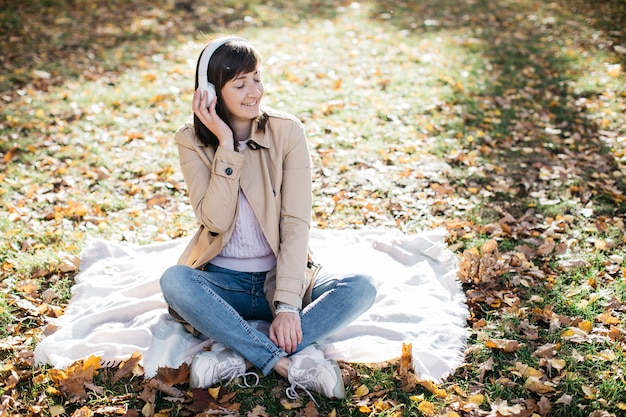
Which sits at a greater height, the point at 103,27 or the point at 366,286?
the point at 103,27

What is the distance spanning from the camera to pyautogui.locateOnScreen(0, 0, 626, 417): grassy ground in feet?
9.87

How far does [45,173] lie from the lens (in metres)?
5.32

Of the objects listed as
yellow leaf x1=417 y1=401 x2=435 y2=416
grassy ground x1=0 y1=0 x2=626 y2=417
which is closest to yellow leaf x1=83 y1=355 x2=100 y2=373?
grassy ground x1=0 y1=0 x2=626 y2=417

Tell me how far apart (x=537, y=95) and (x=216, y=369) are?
523 centimetres

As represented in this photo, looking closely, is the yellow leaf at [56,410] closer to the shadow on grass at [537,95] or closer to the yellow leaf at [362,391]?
the yellow leaf at [362,391]

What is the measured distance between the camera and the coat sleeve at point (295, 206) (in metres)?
3.04

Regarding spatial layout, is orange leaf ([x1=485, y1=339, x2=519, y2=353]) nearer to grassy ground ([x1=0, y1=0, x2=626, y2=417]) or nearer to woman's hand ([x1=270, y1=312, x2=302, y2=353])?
grassy ground ([x1=0, y1=0, x2=626, y2=417])

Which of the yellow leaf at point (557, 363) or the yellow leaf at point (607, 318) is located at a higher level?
the yellow leaf at point (557, 363)

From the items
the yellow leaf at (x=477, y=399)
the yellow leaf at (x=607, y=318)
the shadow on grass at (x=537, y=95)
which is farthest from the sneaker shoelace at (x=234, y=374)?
the shadow on grass at (x=537, y=95)

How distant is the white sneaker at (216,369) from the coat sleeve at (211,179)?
0.63m

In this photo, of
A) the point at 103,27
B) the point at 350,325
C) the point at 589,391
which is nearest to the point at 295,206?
the point at 350,325

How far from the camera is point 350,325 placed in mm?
3383

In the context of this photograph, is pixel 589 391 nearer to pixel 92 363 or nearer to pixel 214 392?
pixel 214 392

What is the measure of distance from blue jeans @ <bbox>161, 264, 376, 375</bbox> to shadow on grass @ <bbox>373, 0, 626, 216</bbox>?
2.16m
